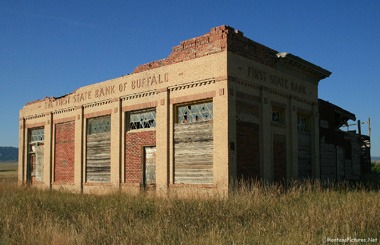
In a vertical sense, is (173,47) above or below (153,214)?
above

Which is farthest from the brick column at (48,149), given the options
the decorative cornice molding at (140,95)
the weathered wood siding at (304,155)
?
the weathered wood siding at (304,155)

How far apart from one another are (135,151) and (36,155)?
10042 mm

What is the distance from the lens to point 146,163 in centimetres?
1736

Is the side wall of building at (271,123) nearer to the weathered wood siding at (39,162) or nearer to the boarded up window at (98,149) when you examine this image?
the boarded up window at (98,149)

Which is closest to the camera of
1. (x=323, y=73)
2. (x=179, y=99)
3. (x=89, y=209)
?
(x=89, y=209)

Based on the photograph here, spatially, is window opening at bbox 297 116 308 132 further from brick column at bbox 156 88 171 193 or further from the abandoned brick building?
brick column at bbox 156 88 171 193

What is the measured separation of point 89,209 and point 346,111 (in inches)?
700

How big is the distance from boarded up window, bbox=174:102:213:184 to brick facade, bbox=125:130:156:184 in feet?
5.47

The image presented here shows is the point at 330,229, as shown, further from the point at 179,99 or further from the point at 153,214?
the point at 179,99

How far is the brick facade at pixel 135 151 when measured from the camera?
17.2 metres

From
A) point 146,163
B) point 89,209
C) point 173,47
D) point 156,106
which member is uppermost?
point 173,47

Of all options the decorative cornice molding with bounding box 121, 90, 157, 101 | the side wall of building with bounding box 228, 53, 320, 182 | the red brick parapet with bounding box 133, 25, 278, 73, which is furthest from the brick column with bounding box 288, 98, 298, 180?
the decorative cornice molding with bounding box 121, 90, 157, 101

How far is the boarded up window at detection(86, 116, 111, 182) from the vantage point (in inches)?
764

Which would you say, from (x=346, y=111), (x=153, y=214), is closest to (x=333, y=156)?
(x=346, y=111)
